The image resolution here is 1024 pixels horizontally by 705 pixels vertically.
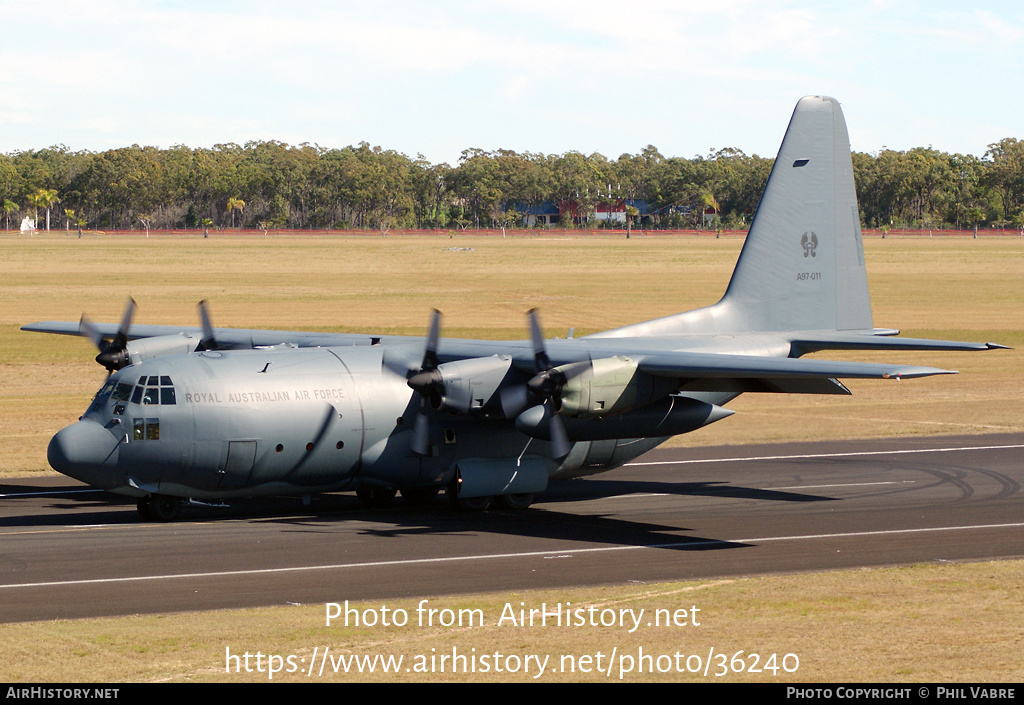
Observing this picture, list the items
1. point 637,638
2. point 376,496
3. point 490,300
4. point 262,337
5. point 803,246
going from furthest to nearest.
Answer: point 490,300
point 803,246
point 262,337
point 376,496
point 637,638

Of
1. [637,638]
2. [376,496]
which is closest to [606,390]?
[376,496]

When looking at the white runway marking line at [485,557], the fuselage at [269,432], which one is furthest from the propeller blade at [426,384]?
the white runway marking line at [485,557]

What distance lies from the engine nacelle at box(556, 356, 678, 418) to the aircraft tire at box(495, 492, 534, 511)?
170 inches

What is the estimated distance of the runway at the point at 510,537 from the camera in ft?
Answer: 65.0

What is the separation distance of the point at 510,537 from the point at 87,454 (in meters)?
8.11

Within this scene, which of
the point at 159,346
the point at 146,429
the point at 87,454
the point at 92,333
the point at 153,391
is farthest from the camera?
the point at 159,346

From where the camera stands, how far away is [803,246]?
1191 inches

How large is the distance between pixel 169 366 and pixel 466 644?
10.6m

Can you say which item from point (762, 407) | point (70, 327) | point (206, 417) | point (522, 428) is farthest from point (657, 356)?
point (762, 407)

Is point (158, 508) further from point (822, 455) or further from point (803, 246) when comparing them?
point (822, 455)

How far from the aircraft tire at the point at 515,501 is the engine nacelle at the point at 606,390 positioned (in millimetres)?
4316

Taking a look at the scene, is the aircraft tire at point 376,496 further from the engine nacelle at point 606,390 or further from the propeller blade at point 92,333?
the propeller blade at point 92,333

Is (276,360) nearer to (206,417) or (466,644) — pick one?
(206,417)

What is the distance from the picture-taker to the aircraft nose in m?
23.0
